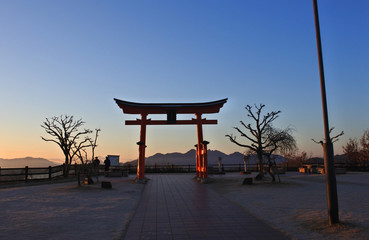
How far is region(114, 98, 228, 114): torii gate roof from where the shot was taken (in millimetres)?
18078

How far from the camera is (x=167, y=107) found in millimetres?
18188

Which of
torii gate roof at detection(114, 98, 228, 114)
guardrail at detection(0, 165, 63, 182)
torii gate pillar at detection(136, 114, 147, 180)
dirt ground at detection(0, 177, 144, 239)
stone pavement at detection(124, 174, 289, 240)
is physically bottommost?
stone pavement at detection(124, 174, 289, 240)

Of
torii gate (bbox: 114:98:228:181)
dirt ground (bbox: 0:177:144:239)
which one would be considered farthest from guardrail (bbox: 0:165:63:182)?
dirt ground (bbox: 0:177:144:239)

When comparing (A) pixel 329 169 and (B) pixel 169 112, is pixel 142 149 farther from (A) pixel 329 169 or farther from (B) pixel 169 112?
(A) pixel 329 169

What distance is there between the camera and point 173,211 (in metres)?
7.67

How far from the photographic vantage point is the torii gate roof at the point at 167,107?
18.1m

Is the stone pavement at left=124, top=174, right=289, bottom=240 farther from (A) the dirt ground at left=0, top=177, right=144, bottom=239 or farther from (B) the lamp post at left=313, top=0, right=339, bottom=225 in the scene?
(B) the lamp post at left=313, top=0, right=339, bottom=225

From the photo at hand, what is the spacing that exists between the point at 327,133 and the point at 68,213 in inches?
296

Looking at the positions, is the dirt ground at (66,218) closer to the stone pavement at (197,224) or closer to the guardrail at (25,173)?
the stone pavement at (197,224)

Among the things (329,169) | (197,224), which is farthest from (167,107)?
(329,169)

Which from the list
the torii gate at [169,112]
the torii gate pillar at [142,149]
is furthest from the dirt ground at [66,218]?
the torii gate at [169,112]

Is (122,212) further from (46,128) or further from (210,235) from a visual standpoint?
(46,128)

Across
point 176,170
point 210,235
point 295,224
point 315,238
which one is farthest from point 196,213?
point 176,170

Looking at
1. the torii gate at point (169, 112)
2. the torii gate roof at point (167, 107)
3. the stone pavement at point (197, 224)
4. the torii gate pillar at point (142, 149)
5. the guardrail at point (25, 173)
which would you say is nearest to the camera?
the stone pavement at point (197, 224)
